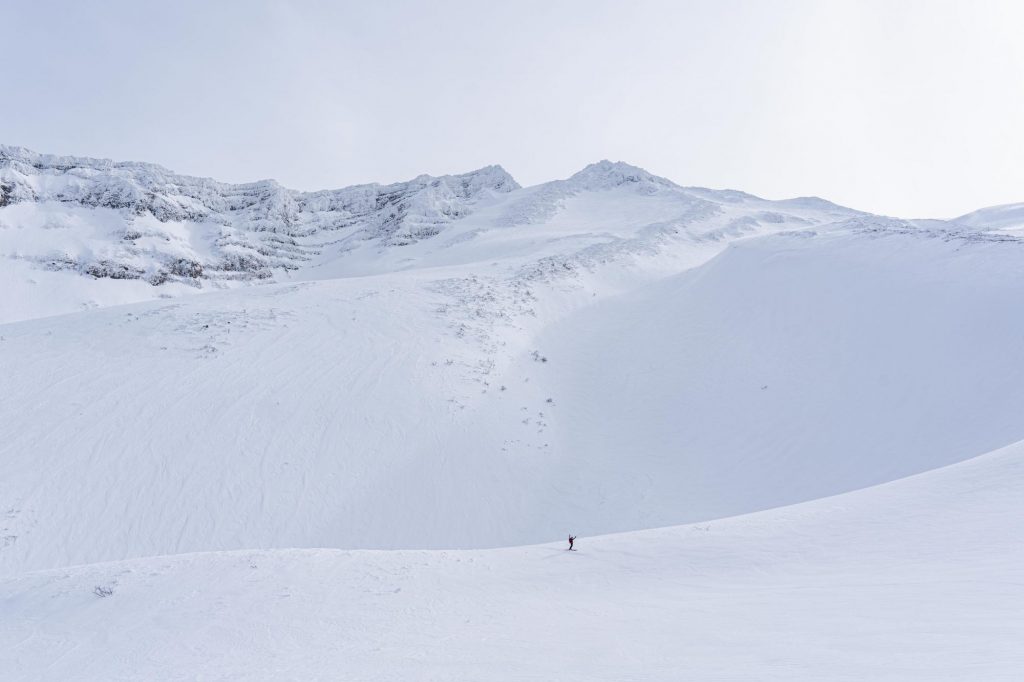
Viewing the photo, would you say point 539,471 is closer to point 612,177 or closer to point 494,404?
point 494,404

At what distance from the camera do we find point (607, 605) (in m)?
8.26

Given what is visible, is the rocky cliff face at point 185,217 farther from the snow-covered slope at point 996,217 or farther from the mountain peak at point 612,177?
the snow-covered slope at point 996,217

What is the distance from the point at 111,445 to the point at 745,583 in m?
17.3

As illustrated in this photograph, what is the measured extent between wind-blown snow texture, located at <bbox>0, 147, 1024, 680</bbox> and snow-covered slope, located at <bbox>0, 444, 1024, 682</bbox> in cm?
6

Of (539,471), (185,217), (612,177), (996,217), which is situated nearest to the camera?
(539,471)

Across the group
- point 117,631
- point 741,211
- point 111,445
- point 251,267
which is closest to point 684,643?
point 117,631

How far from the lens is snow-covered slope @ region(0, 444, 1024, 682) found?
5.54 meters

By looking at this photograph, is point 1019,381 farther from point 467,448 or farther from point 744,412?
point 467,448

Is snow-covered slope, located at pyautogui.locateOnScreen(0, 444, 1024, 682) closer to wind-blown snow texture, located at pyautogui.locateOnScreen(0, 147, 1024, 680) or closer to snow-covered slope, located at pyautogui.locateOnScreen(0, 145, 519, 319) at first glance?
wind-blown snow texture, located at pyautogui.locateOnScreen(0, 147, 1024, 680)

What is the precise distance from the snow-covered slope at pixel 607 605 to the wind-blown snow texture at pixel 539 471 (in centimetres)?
6

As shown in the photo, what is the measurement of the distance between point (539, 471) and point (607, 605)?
31.3 feet

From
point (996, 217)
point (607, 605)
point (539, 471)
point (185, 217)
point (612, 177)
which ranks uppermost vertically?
point (612, 177)

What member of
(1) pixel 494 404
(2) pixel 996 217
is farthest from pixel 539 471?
(2) pixel 996 217

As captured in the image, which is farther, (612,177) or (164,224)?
(612,177)
